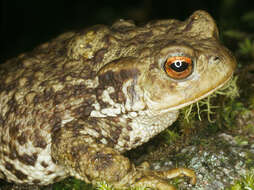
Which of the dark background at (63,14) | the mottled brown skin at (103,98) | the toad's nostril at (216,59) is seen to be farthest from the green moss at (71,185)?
the dark background at (63,14)

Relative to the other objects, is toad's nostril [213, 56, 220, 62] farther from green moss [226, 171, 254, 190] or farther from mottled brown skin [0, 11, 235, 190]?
green moss [226, 171, 254, 190]

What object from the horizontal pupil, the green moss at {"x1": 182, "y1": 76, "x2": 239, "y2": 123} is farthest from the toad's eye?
the green moss at {"x1": 182, "y1": 76, "x2": 239, "y2": 123}

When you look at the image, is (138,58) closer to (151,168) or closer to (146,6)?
(151,168)

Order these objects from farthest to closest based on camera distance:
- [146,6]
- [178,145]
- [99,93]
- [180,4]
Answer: [146,6] → [180,4] → [178,145] → [99,93]

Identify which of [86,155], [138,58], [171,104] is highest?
[138,58]

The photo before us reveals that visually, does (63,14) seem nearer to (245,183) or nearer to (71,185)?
(71,185)

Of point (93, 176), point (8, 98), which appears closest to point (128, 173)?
point (93, 176)
